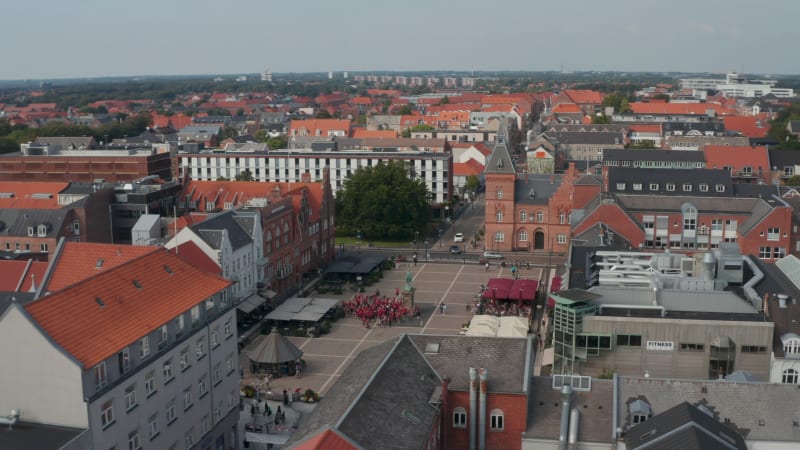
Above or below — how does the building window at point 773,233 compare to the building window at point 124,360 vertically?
below

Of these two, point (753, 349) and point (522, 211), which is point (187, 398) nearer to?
point (753, 349)

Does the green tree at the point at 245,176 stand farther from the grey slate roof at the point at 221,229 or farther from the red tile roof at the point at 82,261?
the red tile roof at the point at 82,261

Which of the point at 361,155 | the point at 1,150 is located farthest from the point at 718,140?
the point at 1,150


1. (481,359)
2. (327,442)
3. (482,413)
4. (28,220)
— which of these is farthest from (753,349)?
(28,220)

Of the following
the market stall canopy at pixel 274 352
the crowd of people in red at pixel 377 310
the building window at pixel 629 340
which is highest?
the building window at pixel 629 340

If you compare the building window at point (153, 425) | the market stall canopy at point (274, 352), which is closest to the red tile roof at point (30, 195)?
the market stall canopy at point (274, 352)
